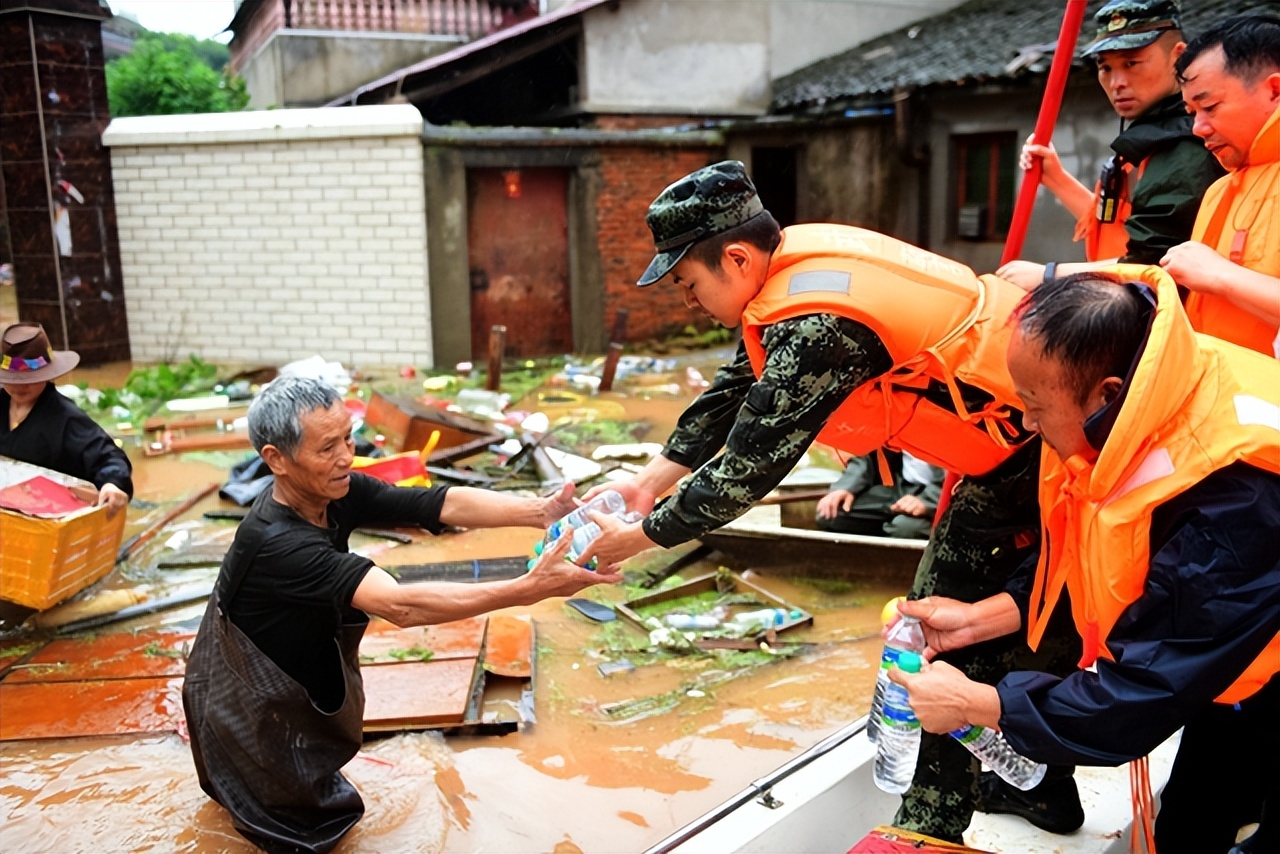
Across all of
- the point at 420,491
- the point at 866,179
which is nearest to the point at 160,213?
the point at 866,179

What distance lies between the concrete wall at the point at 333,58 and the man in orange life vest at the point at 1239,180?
708 inches

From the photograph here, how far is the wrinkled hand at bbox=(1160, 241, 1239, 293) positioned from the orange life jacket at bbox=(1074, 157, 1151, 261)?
2.58 ft

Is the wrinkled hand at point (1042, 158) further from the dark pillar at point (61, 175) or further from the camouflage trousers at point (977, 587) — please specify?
the dark pillar at point (61, 175)

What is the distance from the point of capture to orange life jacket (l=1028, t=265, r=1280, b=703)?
1871 mm

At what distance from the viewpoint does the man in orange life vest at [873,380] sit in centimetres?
271

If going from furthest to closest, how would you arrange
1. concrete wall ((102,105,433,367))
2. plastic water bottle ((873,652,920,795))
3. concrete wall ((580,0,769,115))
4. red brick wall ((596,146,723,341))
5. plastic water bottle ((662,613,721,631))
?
concrete wall ((580,0,769,115))
red brick wall ((596,146,723,341))
concrete wall ((102,105,433,367))
plastic water bottle ((662,613,721,631))
plastic water bottle ((873,652,920,795))

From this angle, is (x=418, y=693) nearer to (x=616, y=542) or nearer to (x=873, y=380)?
(x=616, y=542)

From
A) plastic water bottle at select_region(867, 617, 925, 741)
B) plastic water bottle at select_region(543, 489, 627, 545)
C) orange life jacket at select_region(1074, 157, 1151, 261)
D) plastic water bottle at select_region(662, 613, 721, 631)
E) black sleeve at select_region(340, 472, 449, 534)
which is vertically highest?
orange life jacket at select_region(1074, 157, 1151, 261)

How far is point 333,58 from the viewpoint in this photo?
18.5 meters

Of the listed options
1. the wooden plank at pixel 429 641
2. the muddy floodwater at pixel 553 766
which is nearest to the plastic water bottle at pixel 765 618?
the muddy floodwater at pixel 553 766

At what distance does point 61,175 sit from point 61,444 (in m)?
8.57

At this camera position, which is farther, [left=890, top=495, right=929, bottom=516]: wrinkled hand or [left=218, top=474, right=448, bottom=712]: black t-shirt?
[left=890, top=495, right=929, bottom=516]: wrinkled hand

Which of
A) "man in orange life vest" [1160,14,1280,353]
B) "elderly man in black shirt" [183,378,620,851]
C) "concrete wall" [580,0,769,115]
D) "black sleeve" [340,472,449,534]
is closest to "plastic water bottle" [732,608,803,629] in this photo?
"elderly man in black shirt" [183,378,620,851]

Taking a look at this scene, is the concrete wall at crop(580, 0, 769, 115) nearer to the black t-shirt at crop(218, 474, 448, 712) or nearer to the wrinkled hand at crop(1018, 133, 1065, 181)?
the wrinkled hand at crop(1018, 133, 1065, 181)
